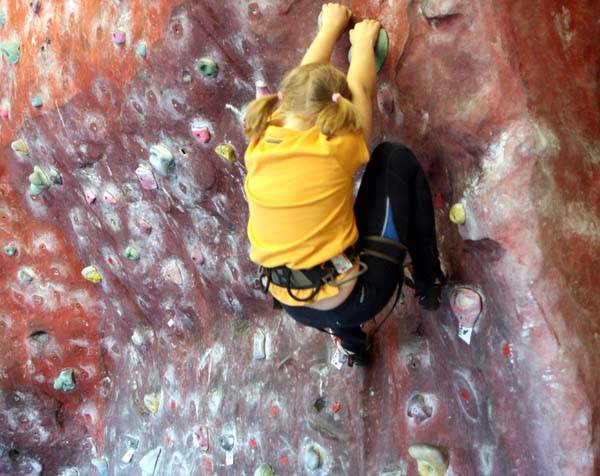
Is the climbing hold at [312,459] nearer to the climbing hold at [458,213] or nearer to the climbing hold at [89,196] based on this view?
the climbing hold at [458,213]

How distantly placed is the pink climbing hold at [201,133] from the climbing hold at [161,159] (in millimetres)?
205

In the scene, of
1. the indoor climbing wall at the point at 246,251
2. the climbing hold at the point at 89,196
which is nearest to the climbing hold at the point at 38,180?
the indoor climbing wall at the point at 246,251

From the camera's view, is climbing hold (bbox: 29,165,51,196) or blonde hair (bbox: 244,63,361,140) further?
climbing hold (bbox: 29,165,51,196)

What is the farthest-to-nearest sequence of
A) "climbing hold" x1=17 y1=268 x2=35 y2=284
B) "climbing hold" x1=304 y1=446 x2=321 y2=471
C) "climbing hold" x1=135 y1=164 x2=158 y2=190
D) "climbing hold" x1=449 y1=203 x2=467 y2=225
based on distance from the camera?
"climbing hold" x1=17 y1=268 x2=35 y2=284 → "climbing hold" x1=135 y1=164 x2=158 y2=190 → "climbing hold" x1=304 y1=446 x2=321 y2=471 → "climbing hold" x1=449 y1=203 x2=467 y2=225

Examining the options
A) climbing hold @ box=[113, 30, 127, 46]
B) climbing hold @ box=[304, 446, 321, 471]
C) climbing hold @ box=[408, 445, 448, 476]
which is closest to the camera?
climbing hold @ box=[408, 445, 448, 476]

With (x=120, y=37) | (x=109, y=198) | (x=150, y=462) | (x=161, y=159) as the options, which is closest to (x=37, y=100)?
(x=109, y=198)

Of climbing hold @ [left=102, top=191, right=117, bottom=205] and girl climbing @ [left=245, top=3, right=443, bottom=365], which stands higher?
girl climbing @ [left=245, top=3, right=443, bottom=365]

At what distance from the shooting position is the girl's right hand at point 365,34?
2.00m

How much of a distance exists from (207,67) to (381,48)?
855 millimetres

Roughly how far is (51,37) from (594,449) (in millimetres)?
3032

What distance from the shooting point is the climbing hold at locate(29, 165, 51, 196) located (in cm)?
357

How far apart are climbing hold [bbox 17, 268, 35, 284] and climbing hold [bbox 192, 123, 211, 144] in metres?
1.85

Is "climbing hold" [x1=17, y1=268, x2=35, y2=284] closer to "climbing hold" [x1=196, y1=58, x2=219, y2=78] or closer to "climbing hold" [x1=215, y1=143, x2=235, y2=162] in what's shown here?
"climbing hold" [x1=215, y1=143, x2=235, y2=162]

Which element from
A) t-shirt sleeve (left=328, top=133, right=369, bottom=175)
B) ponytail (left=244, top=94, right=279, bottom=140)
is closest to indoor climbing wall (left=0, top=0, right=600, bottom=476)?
t-shirt sleeve (left=328, top=133, right=369, bottom=175)
